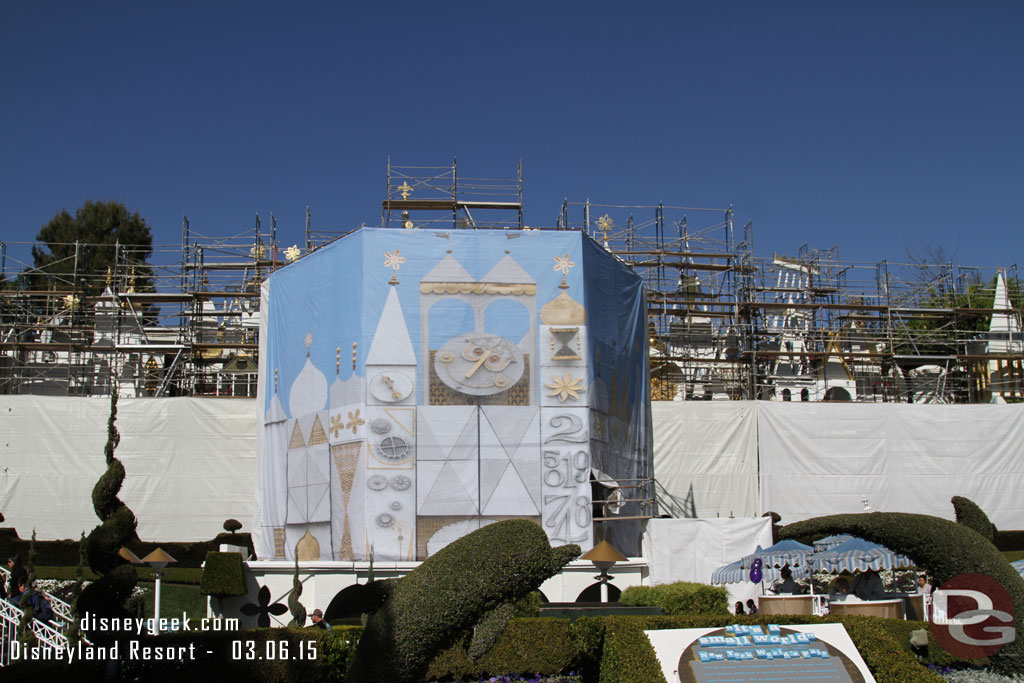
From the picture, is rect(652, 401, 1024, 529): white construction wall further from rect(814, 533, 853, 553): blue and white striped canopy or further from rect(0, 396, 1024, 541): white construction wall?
rect(814, 533, 853, 553): blue and white striped canopy

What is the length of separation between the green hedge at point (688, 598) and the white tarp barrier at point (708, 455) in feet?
31.9

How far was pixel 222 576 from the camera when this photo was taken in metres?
19.8

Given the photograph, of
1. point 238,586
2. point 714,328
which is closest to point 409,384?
point 238,586

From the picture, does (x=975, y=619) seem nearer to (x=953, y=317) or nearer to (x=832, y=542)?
(x=832, y=542)

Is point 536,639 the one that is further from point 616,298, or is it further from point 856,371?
point 856,371

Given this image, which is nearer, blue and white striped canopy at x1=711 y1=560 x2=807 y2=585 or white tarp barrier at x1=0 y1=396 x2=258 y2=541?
blue and white striped canopy at x1=711 y1=560 x2=807 y2=585

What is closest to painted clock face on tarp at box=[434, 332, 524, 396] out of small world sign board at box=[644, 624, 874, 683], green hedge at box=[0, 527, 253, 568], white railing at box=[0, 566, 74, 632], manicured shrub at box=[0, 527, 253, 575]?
manicured shrub at box=[0, 527, 253, 575]

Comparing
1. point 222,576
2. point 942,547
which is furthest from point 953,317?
point 222,576

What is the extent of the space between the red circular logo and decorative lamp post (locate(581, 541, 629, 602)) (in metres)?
6.75

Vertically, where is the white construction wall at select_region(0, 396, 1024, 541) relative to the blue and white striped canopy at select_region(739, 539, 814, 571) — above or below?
above

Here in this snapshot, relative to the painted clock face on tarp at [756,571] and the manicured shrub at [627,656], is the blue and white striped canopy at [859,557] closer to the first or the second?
the painted clock face on tarp at [756,571]

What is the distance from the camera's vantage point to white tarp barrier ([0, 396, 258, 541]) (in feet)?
91.9

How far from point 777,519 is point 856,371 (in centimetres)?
1113

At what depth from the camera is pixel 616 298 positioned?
81.3ft
